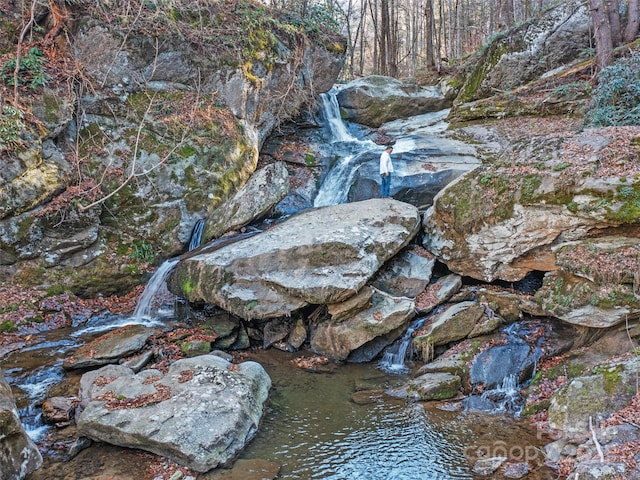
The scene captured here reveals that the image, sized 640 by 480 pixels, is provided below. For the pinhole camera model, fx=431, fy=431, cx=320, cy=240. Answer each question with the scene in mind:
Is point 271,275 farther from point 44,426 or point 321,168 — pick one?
point 321,168

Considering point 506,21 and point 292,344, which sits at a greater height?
point 506,21

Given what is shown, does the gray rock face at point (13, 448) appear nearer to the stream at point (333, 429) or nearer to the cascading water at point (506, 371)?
the stream at point (333, 429)

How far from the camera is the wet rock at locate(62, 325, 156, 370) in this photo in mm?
7875

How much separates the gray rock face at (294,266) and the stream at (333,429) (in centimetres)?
122

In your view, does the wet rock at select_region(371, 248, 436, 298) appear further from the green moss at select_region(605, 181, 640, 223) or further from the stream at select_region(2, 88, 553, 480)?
the green moss at select_region(605, 181, 640, 223)

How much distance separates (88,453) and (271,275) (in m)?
4.45

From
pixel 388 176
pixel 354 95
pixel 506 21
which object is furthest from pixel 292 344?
pixel 506 21

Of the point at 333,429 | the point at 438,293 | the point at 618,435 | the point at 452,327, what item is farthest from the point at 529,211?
the point at 333,429

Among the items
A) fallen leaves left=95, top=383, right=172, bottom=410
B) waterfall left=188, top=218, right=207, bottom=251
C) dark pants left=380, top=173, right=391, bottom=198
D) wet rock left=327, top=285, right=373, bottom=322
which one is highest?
dark pants left=380, top=173, right=391, bottom=198

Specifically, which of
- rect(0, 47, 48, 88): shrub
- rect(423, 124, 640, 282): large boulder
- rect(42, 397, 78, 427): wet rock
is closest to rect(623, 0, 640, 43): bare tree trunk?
rect(423, 124, 640, 282): large boulder

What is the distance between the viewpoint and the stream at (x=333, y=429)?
5445 millimetres

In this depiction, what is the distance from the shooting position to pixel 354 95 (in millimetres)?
Result: 18125

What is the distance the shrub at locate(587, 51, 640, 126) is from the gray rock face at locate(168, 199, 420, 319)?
567 cm

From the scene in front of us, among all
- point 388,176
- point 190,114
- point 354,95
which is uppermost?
point 354,95
